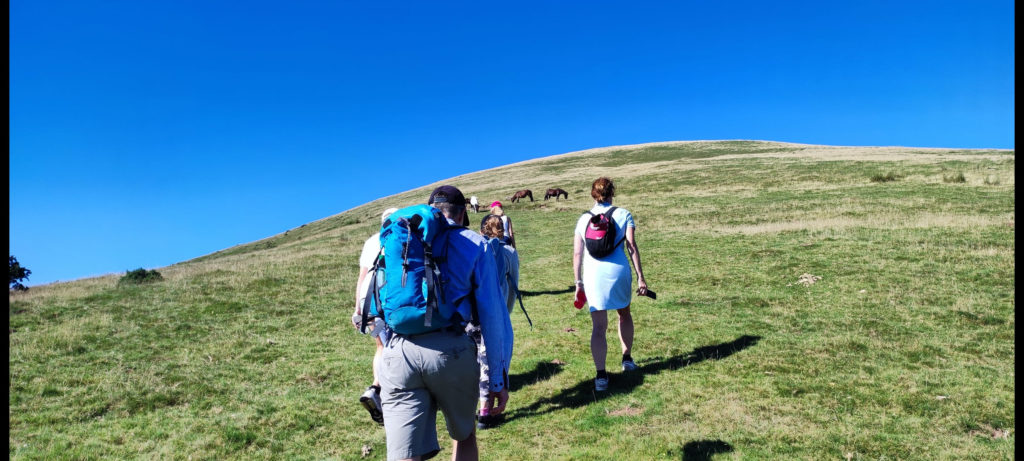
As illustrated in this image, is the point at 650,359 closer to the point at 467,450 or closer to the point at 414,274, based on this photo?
the point at 467,450

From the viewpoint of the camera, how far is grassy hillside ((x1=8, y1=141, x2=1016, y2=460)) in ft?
18.6

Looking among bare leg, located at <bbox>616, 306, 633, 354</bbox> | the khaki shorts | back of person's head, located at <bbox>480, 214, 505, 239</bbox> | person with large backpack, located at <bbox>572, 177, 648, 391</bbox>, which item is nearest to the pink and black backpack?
person with large backpack, located at <bbox>572, 177, 648, 391</bbox>

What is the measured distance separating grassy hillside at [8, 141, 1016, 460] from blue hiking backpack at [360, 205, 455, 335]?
2937mm

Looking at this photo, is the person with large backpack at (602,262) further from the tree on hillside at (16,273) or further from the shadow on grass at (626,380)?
the tree on hillside at (16,273)

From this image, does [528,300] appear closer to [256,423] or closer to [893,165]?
[256,423]

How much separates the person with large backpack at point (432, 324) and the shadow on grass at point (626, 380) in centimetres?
328

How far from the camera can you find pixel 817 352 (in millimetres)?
8102

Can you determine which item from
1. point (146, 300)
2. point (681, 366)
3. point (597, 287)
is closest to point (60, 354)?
point (146, 300)

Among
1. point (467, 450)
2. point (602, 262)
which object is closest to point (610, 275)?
point (602, 262)

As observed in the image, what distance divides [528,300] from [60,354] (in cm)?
981

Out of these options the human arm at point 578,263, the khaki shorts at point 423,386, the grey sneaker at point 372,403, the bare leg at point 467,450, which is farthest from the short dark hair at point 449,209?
the human arm at point 578,263

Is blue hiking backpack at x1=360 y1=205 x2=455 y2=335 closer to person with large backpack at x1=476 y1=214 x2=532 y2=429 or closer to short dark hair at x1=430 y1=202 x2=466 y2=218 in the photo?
short dark hair at x1=430 y1=202 x2=466 y2=218

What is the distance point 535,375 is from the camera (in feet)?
26.1

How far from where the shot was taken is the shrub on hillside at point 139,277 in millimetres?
18875
